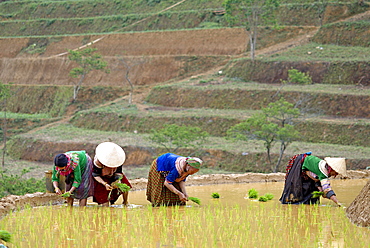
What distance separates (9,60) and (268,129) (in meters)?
36.2

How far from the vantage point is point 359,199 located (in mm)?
9711

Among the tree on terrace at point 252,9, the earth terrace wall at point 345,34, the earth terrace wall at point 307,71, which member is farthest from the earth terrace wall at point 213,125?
the earth terrace wall at point 345,34

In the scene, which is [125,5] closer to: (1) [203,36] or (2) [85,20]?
(2) [85,20]

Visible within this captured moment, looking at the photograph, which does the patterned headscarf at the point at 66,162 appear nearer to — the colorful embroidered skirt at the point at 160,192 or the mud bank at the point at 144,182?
the mud bank at the point at 144,182

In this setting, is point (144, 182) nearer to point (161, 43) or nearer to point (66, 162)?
point (66, 162)

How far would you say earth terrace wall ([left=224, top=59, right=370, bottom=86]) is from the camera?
3422 cm

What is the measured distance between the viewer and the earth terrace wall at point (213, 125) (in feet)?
89.5

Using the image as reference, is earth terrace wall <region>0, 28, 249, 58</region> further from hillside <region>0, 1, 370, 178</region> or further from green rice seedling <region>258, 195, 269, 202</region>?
green rice seedling <region>258, 195, 269, 202</region>

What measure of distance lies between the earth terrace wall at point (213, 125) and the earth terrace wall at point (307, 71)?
6808mm

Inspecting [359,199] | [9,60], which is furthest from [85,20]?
[359,199]

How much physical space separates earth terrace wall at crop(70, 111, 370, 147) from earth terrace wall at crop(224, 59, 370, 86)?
22.3 feet

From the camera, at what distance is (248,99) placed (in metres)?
Result: 33.6

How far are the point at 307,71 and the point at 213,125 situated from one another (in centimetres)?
865

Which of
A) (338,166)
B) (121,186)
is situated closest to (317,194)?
(338,166)
